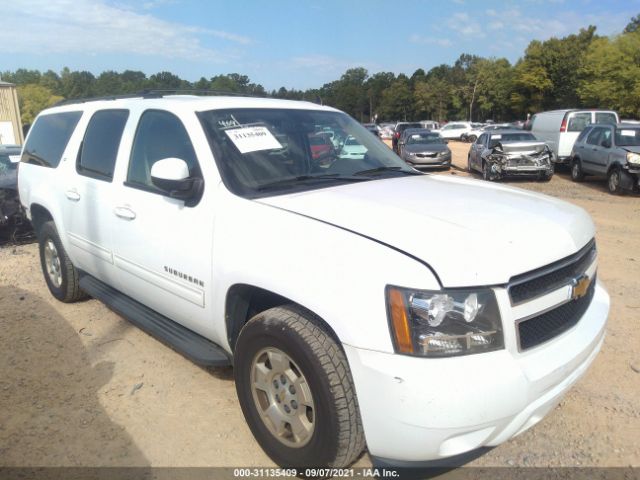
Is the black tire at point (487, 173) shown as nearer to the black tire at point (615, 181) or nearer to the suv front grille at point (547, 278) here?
the black tire at point (615, 181)

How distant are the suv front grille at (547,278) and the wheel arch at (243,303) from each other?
106cm

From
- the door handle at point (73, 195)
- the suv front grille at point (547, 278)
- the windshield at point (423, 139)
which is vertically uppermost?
the suv front grille at point (547, 278)

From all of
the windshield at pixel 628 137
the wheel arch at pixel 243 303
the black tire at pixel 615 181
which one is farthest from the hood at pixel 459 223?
the windshield at pixel 628 137

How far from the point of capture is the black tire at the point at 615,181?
12.5 meters

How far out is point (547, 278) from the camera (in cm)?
233

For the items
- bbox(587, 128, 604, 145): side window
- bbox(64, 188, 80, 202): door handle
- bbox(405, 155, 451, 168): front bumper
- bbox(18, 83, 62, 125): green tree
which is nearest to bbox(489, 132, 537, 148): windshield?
bbox(587, 128, 604, 145): side window

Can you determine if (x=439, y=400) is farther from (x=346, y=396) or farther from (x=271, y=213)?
(x=271, y=213)

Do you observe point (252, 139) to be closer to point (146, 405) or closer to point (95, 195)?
point (95, 195)

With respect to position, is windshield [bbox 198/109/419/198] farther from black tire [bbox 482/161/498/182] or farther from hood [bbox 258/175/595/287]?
black tire [bbox 482/161/498/182]

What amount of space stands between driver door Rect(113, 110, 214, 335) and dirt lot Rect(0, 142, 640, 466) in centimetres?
56

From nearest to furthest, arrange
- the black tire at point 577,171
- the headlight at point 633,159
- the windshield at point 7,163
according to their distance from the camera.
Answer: the windshield at point 7,163
the headlight at point 633,159
the black tire at point 577,171

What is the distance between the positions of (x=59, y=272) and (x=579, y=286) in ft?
15.1

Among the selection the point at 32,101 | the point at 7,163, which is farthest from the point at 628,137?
the point at 32,101

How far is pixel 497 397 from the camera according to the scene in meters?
2.02
